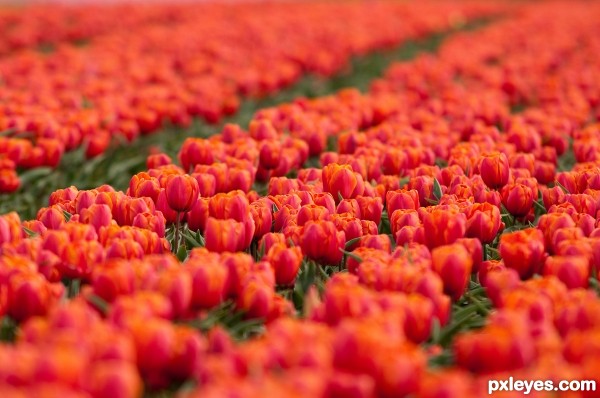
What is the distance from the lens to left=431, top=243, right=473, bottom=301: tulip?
8.84 ft

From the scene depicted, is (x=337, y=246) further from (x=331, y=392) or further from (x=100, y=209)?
(x=331, y=392)

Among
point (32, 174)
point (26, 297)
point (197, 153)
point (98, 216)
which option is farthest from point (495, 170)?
point (32, 174)

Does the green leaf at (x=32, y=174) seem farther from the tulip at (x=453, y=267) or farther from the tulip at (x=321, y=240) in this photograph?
the tulip at (x=453, y=267)

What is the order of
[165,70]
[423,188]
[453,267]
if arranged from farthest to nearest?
1. [165,70]
2. [423,188]
3. [453,267]

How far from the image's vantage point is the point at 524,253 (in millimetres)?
2869

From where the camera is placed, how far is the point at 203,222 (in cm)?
342

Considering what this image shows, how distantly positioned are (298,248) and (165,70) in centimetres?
671

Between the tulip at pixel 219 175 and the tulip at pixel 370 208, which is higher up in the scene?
the tulip at pixel 219 175

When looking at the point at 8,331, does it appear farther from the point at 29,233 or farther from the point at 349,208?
the point at 349,208

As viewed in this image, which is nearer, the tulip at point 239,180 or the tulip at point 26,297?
the tulip at point 26,297

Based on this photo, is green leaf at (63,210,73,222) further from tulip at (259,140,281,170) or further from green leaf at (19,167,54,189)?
green leaf at (19,167,54,189)

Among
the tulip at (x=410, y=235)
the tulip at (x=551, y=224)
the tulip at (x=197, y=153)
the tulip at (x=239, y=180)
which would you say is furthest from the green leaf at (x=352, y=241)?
the tulip at (x=197, y=153)

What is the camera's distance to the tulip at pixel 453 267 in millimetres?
2695

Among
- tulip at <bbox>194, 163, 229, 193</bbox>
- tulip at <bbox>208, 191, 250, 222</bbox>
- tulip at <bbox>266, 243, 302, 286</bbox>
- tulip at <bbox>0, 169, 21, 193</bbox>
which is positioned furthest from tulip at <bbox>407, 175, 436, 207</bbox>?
tulip at <bbox>0, 169, 21, 193</bbox>
